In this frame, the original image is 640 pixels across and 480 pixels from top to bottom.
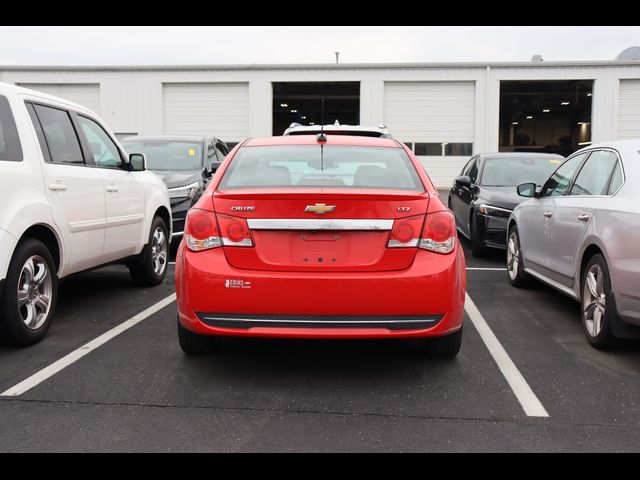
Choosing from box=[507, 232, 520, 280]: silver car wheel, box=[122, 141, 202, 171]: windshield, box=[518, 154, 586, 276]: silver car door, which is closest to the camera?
box=[518, 154, 586, 276]: silver car door

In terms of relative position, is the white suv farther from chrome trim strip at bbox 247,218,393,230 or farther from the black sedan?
Answer: the black sedan

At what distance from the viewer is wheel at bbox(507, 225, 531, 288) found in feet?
21.2

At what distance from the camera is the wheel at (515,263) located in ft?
21.2

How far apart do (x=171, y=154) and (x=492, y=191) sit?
15.7 feet

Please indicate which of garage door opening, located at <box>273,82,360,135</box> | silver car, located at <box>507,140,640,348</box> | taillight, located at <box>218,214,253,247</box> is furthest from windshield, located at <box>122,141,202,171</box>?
garage door opening, located at <box>273,82,360,135</box>

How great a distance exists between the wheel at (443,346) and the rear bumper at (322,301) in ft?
1.61

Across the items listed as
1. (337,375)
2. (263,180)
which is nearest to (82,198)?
(263,180)

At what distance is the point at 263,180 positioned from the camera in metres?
3.96

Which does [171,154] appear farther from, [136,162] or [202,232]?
[202,232]

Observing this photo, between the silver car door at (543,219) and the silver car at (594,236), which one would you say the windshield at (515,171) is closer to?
the silver car door at (543,219)

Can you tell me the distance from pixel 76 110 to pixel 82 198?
926 mm

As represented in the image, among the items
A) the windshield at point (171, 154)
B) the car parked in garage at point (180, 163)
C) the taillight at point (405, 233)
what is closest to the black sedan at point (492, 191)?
the car parked in garage at point (180, 163)

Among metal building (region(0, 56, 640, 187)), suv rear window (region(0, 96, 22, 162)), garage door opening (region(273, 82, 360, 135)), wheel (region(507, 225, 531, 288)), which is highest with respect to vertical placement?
garage door opening (region(273, 82, 360, 135))

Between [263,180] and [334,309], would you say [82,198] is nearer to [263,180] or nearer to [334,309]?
[263,180]
